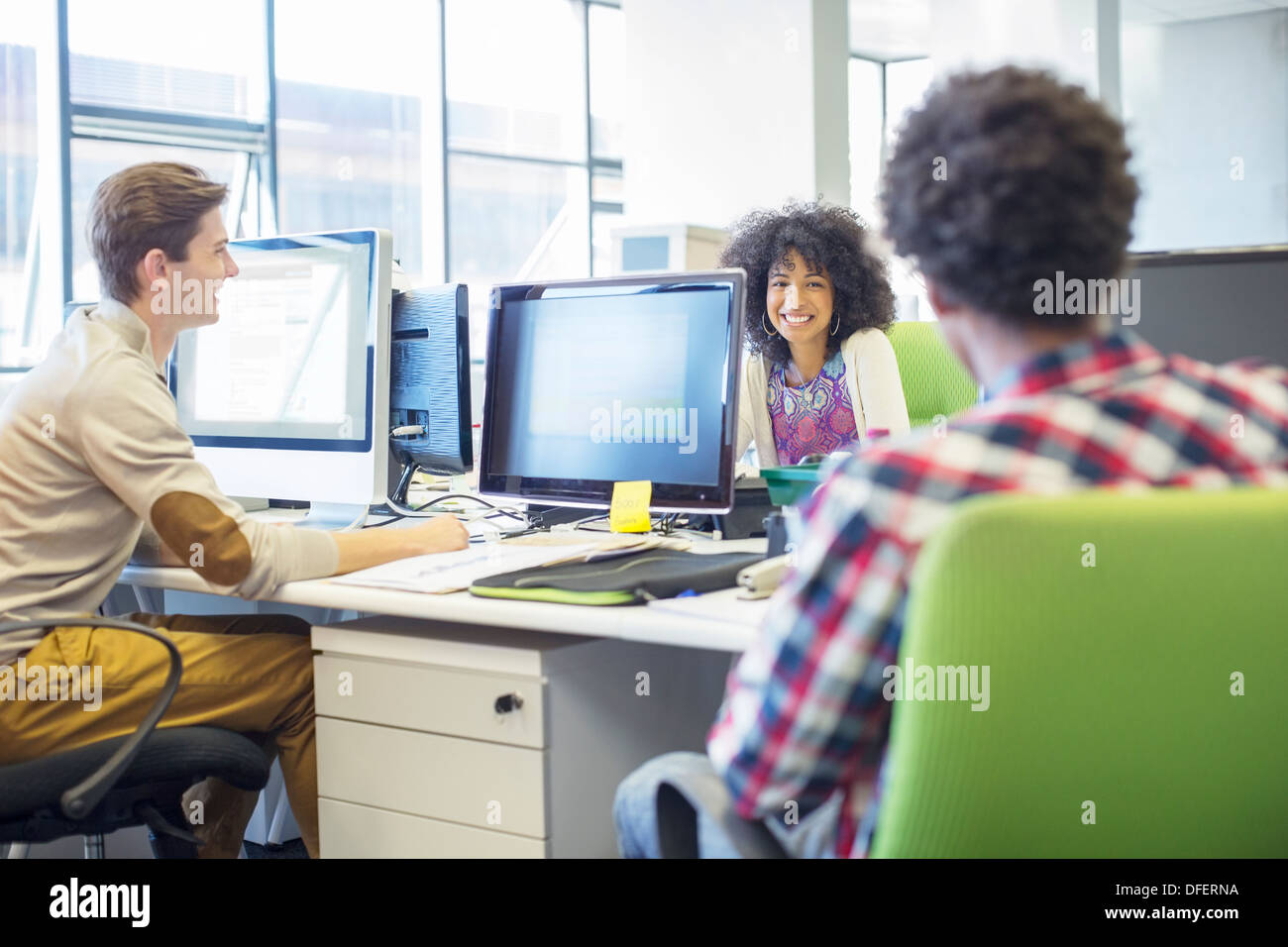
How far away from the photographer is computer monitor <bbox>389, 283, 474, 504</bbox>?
92.2 inches

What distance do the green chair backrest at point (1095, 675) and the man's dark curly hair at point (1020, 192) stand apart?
0.21 m

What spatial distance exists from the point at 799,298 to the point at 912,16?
639 cm

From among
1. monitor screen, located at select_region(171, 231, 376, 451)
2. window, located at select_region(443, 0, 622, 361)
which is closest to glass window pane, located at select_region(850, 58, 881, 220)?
window, located at select_region(443, 0, 622, 361)

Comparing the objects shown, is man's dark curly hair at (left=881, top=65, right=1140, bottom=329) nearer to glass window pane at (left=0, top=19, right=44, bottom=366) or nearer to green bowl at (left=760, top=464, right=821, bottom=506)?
green bowl at (left=760, top=464, right=821, bottom=506)

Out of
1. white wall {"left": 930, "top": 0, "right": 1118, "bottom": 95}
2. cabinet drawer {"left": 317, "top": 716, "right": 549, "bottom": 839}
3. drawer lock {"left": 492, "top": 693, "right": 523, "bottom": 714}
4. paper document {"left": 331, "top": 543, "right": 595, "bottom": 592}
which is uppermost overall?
white wall {"left": 930, "top": 0, "right": 1118, "bottom": 95}

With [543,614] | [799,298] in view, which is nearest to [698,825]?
[543,614]

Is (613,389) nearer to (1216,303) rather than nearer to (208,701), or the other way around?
(208,701)

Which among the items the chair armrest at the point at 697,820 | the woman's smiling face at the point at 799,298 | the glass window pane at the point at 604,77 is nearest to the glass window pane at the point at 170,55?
the glass window pane at the point at 604,77

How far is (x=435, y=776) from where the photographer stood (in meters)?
1.68

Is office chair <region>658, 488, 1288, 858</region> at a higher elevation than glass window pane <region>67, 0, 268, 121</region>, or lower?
lower

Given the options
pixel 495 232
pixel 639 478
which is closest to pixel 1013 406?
pixel 639 478

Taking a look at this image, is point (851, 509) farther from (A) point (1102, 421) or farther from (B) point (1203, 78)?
(B) point (1203, 78)

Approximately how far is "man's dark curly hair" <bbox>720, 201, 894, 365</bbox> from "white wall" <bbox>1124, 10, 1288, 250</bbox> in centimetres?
494

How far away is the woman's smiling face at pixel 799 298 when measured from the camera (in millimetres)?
3014
